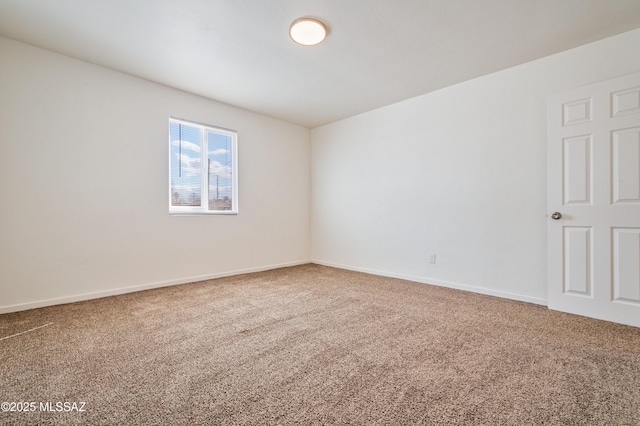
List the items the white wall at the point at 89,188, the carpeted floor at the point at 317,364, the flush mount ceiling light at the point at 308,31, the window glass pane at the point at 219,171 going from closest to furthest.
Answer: the carpeted floor at the point at 317,364, the flush mount ceiling light at the point at 308,31, the white wall at the point at 89,188, the window glass pane at the point at 219,171

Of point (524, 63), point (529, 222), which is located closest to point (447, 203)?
point (529, 222)

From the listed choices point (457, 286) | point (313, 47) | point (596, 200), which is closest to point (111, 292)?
point (313, 47)

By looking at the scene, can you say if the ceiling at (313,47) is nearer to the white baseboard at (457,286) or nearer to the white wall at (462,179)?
the white wall at (462,179)

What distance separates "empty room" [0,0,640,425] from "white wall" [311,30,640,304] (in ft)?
0.08

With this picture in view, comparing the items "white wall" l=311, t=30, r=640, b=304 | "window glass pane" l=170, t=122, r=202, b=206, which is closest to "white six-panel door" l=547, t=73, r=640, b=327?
"white wall" l=311, t=30, r=640, b=304

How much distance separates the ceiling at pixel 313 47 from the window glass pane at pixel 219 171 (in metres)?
0.84

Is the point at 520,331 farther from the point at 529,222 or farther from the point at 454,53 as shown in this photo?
the point at 454,53

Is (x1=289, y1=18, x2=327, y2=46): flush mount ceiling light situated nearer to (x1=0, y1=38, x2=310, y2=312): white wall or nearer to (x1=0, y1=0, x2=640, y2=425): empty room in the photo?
(x1=0, y1=0, x2=640, y2=425): empty room

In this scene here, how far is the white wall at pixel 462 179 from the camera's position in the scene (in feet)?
9.36

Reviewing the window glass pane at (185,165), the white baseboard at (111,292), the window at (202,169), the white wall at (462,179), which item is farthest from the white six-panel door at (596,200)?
the window glass pane at (185,165)

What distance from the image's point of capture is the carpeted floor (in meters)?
1.27

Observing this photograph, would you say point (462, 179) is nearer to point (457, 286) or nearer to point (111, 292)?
point (457, 286)

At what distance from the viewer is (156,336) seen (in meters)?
2.08

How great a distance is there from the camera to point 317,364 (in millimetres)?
1683
